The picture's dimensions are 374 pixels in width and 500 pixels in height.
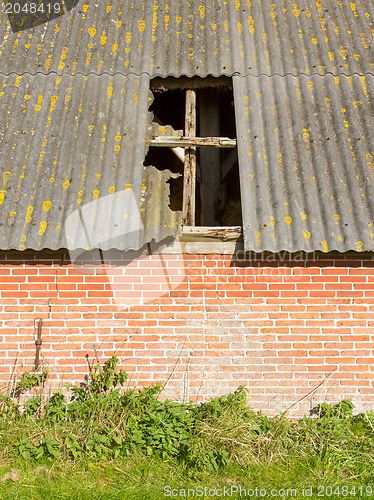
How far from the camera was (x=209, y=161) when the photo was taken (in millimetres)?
6027

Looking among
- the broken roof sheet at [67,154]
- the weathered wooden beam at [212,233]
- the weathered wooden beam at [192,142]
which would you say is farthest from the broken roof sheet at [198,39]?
the weathered wooden beam at [212,233]

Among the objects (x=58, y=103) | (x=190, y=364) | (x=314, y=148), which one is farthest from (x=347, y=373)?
(x=58, y=103)

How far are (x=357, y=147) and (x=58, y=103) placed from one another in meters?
3.27

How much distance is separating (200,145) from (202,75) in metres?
0.93

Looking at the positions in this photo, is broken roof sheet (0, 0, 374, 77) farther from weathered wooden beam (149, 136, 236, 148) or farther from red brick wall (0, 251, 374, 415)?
red brick wall (0, 251, 374, 415)

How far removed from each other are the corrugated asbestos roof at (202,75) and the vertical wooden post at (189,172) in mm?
285

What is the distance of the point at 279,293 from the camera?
3.98m

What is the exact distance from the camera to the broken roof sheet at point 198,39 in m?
4.81

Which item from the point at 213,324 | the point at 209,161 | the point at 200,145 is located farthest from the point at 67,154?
the point at 209,161

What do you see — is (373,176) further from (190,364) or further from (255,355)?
(190,364)

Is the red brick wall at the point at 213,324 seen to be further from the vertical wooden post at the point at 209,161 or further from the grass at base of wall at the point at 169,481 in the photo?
the vertical wooden post at the point at 209,161

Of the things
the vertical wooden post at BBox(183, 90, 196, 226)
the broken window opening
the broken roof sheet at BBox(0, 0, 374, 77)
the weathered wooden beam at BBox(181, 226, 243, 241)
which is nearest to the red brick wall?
the weathered wooden beam at BBox(181, 226, 243, 241)

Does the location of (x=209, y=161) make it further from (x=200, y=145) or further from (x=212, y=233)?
(x=212, y=233)

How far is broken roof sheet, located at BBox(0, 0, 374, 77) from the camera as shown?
4.81 metres
